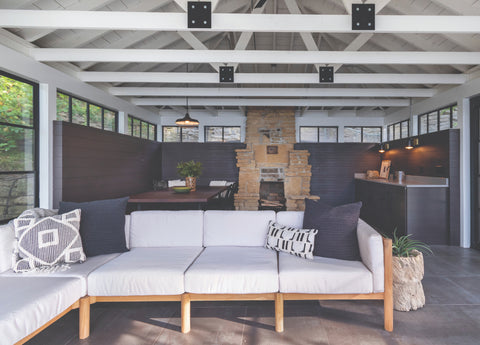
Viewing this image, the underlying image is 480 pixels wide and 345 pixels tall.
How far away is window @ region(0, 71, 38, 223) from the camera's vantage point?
3164mm

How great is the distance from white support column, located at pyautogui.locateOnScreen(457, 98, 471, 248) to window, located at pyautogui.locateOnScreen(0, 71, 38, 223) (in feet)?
19.5

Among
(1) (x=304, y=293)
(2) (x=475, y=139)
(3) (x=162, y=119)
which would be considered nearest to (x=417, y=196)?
(2) (x=475, y=139)

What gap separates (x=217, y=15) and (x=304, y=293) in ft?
8.10

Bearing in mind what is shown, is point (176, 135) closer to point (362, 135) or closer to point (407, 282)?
point (362, 135)

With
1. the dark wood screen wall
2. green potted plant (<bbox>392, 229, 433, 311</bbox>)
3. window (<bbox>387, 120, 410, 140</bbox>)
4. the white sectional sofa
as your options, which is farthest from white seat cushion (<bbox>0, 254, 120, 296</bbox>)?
A: window (<bbox>387, 120, 410, 140</bbox>)

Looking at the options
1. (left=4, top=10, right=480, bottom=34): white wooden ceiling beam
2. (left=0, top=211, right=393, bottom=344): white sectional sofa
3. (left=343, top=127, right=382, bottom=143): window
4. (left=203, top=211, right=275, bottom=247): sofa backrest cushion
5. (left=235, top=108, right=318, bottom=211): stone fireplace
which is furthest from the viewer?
(left=343, top=127, right=382, bottom=143): window

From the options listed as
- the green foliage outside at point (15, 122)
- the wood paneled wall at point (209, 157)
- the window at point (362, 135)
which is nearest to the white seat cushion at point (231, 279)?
the green foliage outside at point (15, 122)

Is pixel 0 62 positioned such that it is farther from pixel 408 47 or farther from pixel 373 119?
pixel 373 119

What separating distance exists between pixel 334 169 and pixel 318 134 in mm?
1228

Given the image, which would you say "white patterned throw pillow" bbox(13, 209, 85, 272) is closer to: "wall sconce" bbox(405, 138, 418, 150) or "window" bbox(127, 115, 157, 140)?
"window" bbox(127, 115, 157, 140)

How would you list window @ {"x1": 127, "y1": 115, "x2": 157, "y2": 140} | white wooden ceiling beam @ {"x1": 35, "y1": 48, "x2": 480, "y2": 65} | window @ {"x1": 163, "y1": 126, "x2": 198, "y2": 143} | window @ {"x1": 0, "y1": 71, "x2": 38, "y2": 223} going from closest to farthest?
→ window @ {"x1": 0, "y1": 71, "x2": 38, "y2": 223}
white wooden ceiling beam @ {"x1": 35, "y1": 48, "x2": 480, "y2": 65}
window @ {"x1": 127, "y1": 115, "x2": 157, "y2": 140}
window @ {"x1": 163, "y1": 126, "x2": 198, "y2": 143}

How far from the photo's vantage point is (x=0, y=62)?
3.04m

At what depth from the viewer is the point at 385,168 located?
6.90 metres

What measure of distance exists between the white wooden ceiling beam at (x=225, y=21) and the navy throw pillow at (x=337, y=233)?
5.57ft
